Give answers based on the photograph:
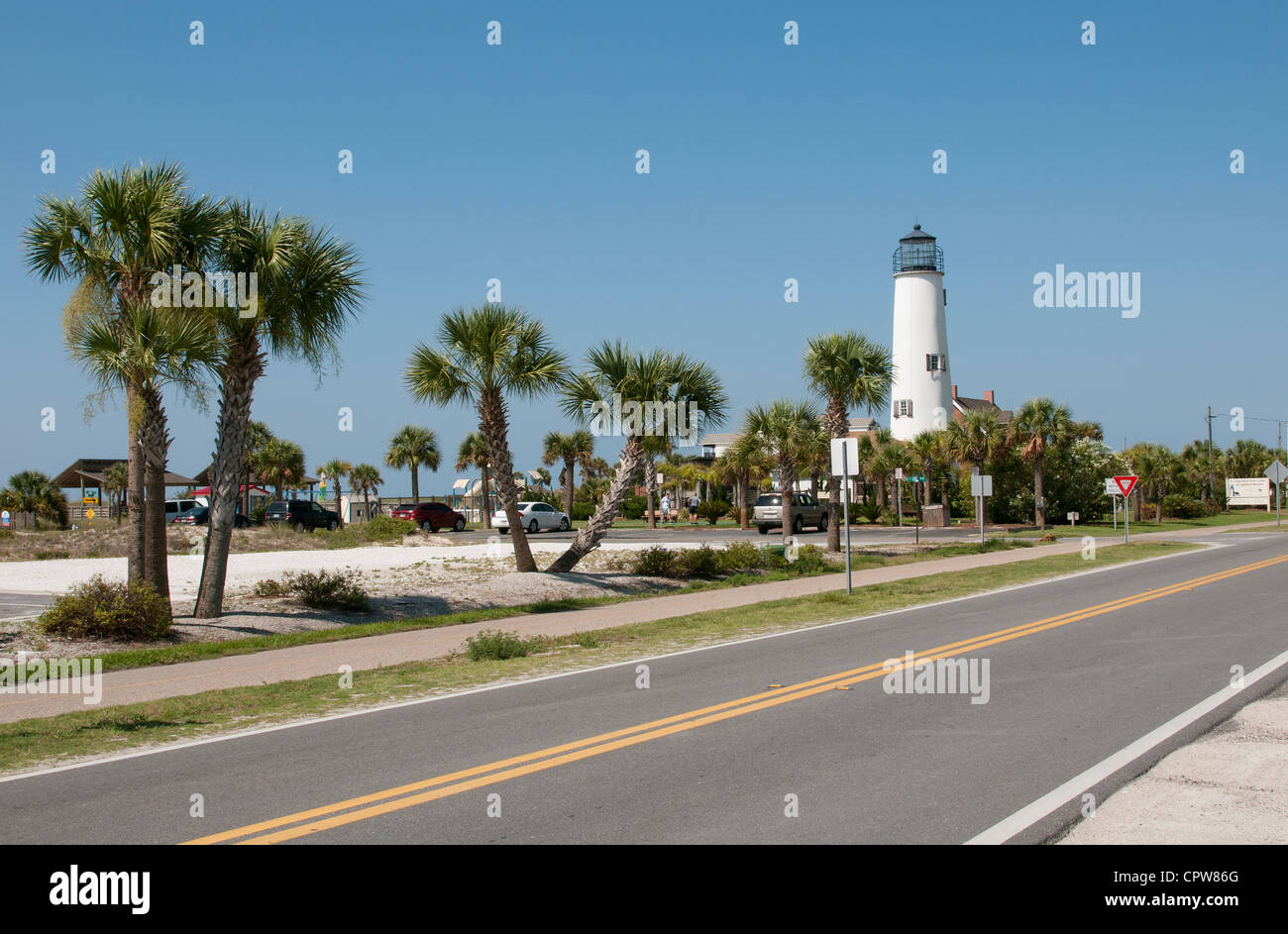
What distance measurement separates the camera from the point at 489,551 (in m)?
32.2

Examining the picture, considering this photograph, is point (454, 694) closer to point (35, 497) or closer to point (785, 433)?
point (785, 433)

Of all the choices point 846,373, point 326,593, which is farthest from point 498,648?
point 846,373

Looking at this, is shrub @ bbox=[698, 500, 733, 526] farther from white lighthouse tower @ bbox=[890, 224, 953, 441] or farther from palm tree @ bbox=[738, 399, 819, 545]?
palm tree @ bbox=[738, 399, 819, 545]

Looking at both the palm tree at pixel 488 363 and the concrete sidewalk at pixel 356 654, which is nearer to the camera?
the concrete sidewalk at pixel 356 654

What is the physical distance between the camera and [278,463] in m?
67.1

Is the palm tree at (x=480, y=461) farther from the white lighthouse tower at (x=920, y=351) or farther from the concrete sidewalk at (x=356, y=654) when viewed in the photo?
the concrete sidewalk at (x=356, y=654)

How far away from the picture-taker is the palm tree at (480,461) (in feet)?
192

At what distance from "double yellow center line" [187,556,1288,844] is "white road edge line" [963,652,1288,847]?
293 cm

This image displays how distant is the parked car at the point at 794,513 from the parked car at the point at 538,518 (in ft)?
31.8

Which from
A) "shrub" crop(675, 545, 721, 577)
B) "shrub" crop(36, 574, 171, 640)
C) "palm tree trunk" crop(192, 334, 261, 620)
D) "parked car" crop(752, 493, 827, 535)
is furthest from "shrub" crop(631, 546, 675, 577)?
"parked car" crop(752, 493, 827, 535)

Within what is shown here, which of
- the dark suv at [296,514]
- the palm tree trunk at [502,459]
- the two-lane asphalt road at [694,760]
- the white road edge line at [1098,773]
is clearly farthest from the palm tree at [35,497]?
the white road edge line at [1098,773]

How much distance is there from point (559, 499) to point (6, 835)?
232 feet
